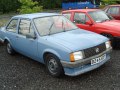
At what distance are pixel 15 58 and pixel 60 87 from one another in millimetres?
2978

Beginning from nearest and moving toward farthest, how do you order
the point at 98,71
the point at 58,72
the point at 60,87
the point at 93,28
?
1. the point at 60,87
2. the point at 58,72
3. the point at 98,71
4. the point at 93,28

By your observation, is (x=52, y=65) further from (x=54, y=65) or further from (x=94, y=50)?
(x=94, y=50)

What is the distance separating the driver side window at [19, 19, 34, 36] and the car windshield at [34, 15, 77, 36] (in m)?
0.21

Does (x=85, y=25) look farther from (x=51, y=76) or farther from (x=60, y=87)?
(x=60, y=87)

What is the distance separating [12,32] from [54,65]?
2497mm

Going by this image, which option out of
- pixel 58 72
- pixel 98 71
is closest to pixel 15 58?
pixel 58 72

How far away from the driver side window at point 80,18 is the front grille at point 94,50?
121 inches

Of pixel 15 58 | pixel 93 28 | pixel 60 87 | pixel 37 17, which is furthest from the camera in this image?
pixel 93 28

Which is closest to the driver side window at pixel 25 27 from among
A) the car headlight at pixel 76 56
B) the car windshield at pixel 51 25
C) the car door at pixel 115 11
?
the car windshield at pixel 51 25

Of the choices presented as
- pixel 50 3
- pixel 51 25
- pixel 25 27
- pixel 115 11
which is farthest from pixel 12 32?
pixel 50 3

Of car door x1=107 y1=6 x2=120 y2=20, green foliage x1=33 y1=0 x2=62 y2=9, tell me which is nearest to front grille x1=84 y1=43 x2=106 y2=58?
car door x1=107 y1=6 x2=120 y2=20

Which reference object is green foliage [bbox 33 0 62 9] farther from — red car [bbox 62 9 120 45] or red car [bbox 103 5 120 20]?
red car [bbox 62 9 120 45]

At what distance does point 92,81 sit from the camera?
5.38 m

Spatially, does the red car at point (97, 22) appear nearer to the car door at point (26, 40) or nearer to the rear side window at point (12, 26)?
the rear side window at point (12, 26)
